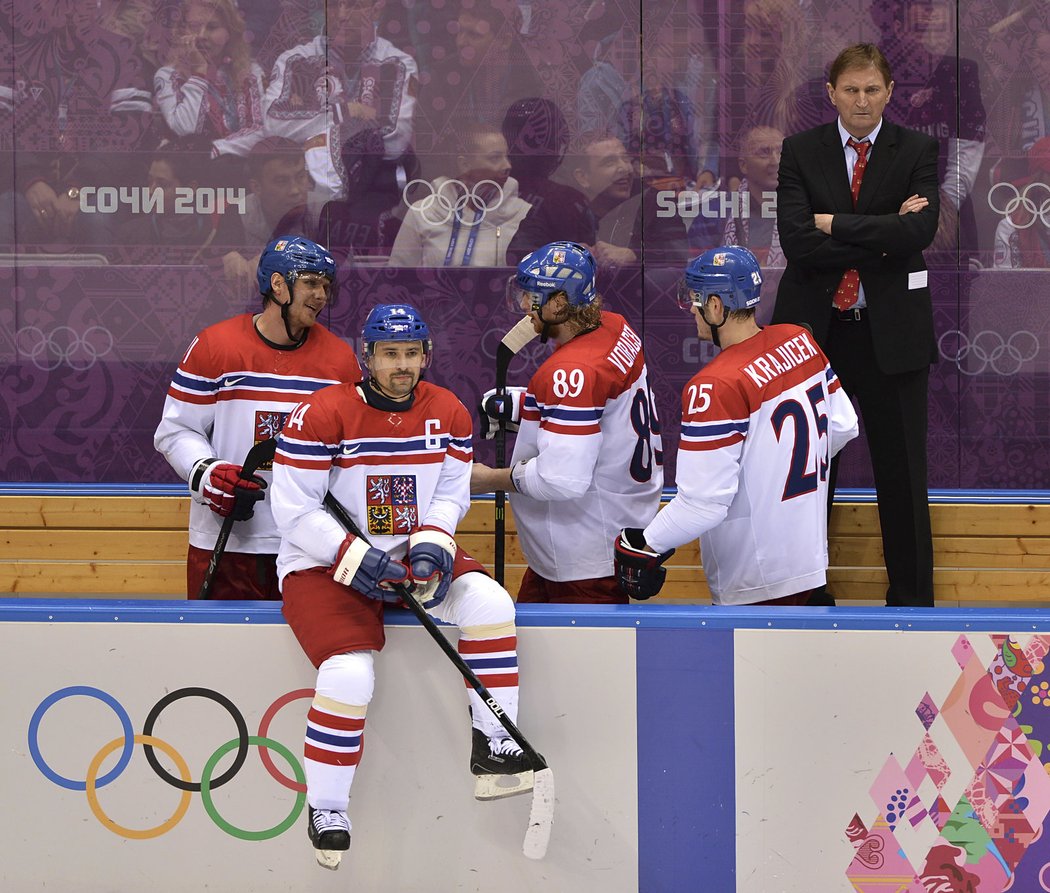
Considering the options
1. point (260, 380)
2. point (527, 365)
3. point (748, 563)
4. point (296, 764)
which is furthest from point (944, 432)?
point (296, 764)

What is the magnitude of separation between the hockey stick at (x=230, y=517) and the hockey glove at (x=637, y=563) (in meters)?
0.81

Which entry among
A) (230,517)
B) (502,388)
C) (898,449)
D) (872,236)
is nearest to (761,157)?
(872,236)

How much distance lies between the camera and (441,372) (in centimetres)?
525

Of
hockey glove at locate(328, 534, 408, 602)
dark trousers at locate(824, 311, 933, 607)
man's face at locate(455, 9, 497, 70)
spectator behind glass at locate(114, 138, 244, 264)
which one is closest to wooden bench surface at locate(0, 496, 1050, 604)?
dark trousers at locate(824, 311, 933, 607)

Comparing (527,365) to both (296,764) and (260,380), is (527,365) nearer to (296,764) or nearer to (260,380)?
(260,380)

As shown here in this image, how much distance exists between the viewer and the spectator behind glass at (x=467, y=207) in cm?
516

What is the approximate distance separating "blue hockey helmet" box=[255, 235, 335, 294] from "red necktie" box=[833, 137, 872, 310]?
128 centimetres

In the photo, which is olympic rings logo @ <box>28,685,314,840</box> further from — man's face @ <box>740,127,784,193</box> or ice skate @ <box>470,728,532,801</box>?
man's face @ <box>740,127,784,193</box>

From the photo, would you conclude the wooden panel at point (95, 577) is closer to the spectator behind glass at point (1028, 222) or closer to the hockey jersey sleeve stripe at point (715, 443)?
the hockey jersey sleeve stripe at point (715, 443)

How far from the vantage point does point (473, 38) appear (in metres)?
5.12

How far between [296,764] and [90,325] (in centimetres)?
322

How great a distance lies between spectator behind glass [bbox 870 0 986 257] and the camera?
5047 mm

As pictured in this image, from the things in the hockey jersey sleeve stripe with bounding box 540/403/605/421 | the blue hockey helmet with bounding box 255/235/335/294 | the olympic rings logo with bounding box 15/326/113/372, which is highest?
the blue hockey helmet with bounding box 255/235/335/294

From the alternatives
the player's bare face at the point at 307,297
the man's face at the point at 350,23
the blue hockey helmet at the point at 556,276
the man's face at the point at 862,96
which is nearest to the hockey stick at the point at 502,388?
the blue hockey helmet at the point at 556,276
